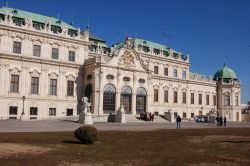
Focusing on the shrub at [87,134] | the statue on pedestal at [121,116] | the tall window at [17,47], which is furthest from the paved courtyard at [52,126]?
the tall window at [17,47]

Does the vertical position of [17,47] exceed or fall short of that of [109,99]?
it exceeds it

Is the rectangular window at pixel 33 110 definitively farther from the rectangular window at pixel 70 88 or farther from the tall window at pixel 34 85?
the rectangular window at pixel 70 88

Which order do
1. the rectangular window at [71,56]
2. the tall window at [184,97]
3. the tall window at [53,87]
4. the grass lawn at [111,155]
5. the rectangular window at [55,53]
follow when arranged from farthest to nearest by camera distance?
the tall window at [184,97] < the rectangular window at [71,56] < the rectangular window at [55,53] < the tall window at [53,87] < the grass lawn at [111,155]

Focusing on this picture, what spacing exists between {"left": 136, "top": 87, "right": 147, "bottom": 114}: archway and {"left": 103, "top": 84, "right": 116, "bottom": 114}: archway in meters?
6.02

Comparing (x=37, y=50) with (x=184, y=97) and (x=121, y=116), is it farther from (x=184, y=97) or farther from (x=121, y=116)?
(x=184, y=97)

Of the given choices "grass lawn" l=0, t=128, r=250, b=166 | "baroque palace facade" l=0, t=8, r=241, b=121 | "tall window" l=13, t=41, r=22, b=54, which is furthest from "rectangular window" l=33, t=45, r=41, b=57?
"grass lawn" l=0, t=128, r=250, b=166

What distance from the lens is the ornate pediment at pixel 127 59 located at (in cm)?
6431

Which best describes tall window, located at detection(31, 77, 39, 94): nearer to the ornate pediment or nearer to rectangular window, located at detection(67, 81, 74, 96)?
rectangular window, located at detection(67, 81, 74, 96)

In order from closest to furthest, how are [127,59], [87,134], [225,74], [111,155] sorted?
[111,155], [87,134], [127,59], [225,74]

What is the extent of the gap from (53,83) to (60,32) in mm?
9285

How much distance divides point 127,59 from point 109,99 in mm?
8434

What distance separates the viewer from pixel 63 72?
61344 mm

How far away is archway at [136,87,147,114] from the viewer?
6714 centimetres

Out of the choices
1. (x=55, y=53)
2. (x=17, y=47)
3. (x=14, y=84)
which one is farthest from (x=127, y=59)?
(x=14, y=84)
